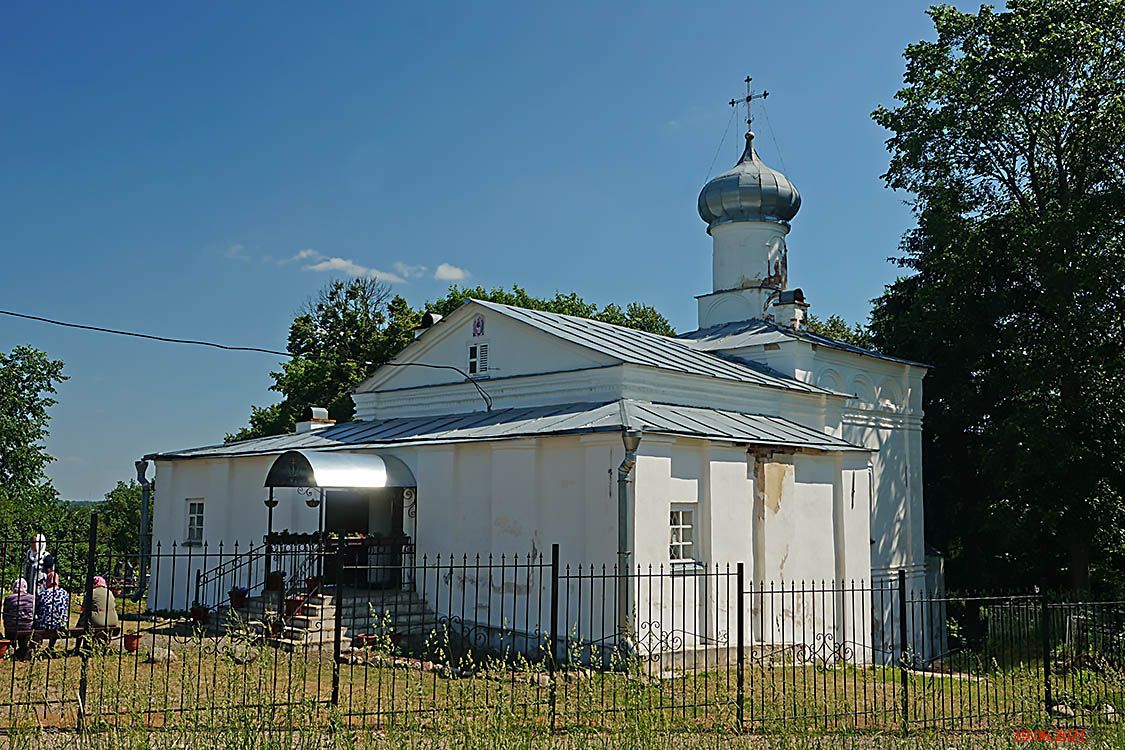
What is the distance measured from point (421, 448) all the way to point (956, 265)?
40.8ft

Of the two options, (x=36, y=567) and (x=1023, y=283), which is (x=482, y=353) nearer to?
(x=36, y=567)

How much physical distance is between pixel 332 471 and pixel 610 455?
4.48 metres

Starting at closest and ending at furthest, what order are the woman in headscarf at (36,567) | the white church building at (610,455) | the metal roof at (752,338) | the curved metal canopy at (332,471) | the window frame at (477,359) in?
the woman in headscarf at (36,567), the white church building at (610,455), the curved metal canopy at (332,471), the window frame at (477,359), the metal roof at (752,338)

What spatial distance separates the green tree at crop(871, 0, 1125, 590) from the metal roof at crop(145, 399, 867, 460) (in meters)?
5.20

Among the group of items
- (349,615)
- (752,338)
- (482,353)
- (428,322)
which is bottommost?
(349,615)

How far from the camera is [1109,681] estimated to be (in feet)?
35.7

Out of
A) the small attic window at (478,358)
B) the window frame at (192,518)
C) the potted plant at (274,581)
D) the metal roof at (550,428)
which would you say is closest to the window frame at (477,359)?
the small attic window at (478,358)

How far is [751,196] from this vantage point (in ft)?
80.0

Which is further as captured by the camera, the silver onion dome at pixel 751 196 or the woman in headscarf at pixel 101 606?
the silver onion dome at pixel 751 196

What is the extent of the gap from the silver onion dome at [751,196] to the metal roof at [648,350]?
4563mm

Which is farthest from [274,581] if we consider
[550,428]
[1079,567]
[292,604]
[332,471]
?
[1079,567]

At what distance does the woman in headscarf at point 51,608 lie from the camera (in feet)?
40.7

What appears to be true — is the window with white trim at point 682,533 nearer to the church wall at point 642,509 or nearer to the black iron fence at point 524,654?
the church wall at point 642,509

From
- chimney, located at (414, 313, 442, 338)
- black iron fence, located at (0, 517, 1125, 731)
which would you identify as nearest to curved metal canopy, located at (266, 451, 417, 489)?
black iron fence, located at (0, 517, 1125, 731)
